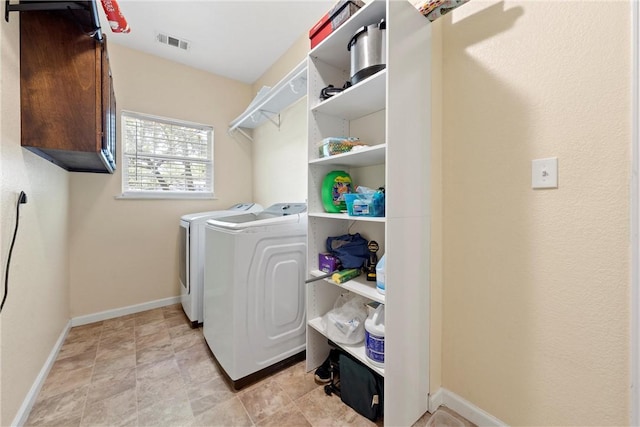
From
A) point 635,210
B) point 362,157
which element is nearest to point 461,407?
point 635,210

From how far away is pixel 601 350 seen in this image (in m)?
0.88

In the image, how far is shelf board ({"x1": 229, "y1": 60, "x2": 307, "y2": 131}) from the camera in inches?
77.6

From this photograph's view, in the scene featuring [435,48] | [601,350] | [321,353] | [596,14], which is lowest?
[321,353]

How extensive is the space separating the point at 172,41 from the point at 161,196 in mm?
1549

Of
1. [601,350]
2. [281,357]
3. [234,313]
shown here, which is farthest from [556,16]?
[281,357]

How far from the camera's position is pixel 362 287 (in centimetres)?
129

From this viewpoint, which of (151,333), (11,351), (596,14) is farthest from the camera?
(151,333)

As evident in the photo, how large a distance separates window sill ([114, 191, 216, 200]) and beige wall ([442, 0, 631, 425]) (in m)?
2.61

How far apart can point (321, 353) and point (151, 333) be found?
1.55m

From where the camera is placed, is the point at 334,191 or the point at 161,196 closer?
the point at 334,191

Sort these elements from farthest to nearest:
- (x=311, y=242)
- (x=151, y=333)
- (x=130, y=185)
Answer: (x=130, y=185)
(x=151, y=333)
(x=311, y=242)

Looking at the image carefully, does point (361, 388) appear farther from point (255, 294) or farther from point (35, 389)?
point (35, 389)

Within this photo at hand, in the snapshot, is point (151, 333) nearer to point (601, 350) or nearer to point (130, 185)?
point (130, 185)

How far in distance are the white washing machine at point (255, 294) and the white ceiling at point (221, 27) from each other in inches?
68.1
